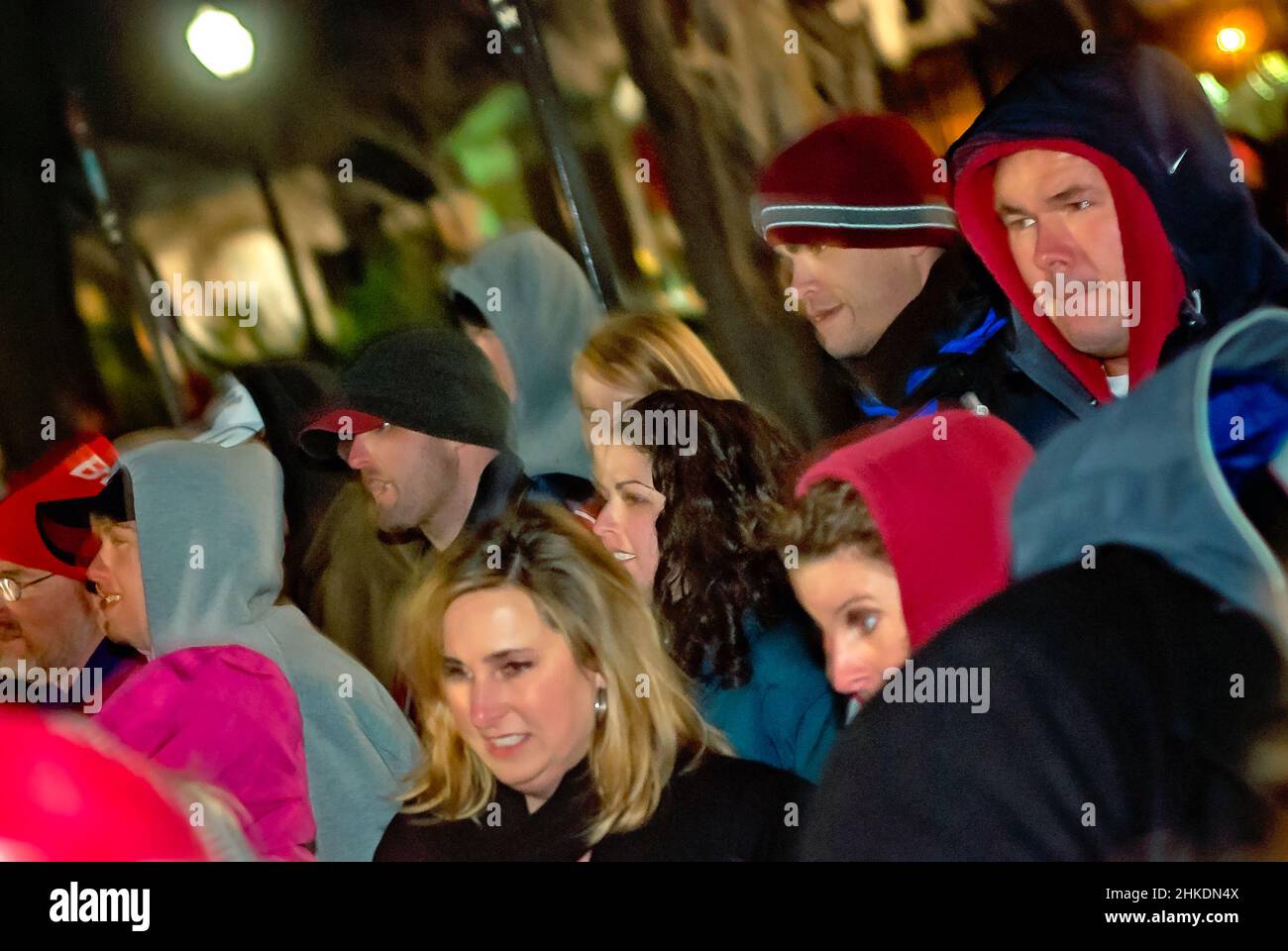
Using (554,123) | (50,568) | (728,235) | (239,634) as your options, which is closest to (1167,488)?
(728,235)

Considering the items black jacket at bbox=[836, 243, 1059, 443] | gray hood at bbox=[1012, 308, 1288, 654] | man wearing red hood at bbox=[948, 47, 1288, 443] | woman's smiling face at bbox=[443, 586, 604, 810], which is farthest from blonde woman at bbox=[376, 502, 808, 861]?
man wearing red hood at bbox=[948, 47, 1288, 443]

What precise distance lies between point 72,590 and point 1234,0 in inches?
89.1

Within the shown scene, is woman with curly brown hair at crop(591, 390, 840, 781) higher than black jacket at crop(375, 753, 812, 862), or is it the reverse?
woman with curly brown hair at crop(591, 390, 840, 781)

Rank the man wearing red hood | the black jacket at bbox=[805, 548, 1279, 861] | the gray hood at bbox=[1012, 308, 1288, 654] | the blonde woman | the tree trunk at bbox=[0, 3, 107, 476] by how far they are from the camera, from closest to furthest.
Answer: the gray hood at bbox=[1012, 308, 1288, 654], the black jacket at bbox=[805, 548, 1279, 861], the man wearing red hood, the blonde woman, the tree trunk at bbox=[0, 3, 107, 476]

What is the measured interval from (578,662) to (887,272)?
821mm

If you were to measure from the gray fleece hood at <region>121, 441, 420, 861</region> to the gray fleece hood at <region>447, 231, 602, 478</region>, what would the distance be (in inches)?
18.6

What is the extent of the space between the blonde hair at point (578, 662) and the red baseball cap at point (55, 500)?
0.63 m

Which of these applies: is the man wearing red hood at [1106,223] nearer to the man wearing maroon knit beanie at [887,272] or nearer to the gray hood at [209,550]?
the man wearing maroon knit beanie at [887,272]

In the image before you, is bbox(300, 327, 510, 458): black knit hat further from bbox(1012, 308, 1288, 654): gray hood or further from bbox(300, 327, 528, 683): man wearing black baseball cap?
bbox(1012, 308, 1288, 654): gray hood

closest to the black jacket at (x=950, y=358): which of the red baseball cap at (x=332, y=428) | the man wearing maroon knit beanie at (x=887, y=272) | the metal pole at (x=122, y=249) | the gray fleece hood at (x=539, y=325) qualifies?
the man wearing maroon knit beanie at (x=887, y=272)

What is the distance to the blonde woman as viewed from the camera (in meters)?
2.47

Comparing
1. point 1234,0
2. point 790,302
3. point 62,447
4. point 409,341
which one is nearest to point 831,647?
point 790,302

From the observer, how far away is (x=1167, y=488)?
1.97m
